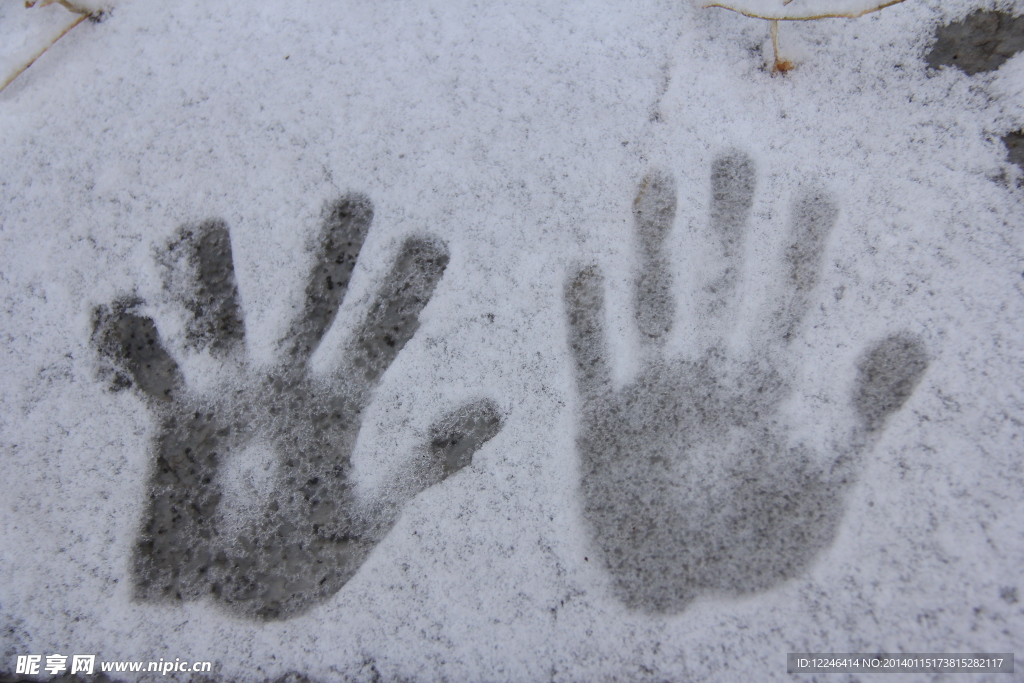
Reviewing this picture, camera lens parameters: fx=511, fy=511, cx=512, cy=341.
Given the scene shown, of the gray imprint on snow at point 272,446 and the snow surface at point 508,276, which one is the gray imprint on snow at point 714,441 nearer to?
the snow surface at point 508,276

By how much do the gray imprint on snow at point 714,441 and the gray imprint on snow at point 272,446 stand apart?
0.62 feet

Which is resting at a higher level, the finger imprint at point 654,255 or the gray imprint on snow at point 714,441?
the finger imprint at point 654,255

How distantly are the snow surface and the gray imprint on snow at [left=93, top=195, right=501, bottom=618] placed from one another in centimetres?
2

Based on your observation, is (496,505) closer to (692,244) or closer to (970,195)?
(692,244)

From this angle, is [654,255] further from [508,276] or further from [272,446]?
[272,446]

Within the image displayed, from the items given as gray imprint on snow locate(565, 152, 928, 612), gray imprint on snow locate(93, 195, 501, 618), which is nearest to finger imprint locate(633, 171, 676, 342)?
gray imprint on snow locate(565, 152, 928, 612)

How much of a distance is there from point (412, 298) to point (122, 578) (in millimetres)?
577

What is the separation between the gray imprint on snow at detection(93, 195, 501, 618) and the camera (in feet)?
2.39

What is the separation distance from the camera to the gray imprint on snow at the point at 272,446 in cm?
73

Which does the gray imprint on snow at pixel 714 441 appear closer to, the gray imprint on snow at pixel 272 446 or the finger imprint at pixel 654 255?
the finger imprint at pixel 654 255

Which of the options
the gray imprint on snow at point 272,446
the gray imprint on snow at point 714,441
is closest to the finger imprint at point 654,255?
the gray imprint on snow at point 714,441

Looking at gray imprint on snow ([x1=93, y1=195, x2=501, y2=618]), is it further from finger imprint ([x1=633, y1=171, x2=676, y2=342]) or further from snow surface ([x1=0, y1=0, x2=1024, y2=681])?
finger imprint ([x1=633, y1=171, x2=676, y2=342])

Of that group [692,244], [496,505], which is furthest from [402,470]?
[692,244]

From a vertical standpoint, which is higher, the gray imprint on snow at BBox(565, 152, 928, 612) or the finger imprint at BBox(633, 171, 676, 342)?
the finger imprint at BBox(633, 171, 676, 342)
